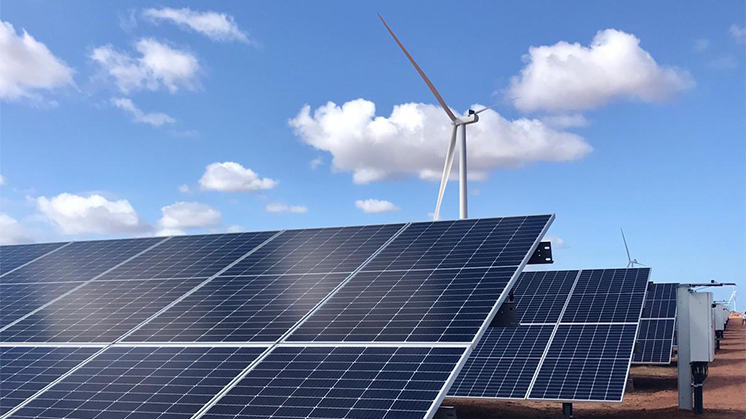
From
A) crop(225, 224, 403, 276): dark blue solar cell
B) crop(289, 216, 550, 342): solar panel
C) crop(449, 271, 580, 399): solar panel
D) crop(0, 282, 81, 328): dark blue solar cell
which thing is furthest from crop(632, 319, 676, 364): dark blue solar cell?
crop(0, 282, 81, 328): dark blue solar cell

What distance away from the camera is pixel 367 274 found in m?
20.2

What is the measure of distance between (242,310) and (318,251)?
14.6 feet

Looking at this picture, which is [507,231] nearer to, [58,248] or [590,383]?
[590,383]

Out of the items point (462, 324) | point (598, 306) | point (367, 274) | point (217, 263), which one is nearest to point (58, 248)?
point (217, 263)

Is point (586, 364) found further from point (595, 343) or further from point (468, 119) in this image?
point (468, 119)

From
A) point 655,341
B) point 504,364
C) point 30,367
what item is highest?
point 30,367

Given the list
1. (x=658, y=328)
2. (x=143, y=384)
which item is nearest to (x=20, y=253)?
(x=143, y=384)

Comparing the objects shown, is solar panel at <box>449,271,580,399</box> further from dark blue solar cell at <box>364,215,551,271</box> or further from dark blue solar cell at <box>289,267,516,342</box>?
dark blue solar cell at <box>289,267,516,342</box>

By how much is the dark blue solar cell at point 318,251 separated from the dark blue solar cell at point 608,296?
14731 millimetres

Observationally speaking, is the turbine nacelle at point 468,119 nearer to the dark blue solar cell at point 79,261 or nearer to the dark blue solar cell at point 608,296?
the dark blue solar cell at point 608,296

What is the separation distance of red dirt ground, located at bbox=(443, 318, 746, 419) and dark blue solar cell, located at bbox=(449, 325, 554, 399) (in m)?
3.35

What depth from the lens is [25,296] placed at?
24.5m

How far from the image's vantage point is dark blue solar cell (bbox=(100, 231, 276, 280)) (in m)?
23.8

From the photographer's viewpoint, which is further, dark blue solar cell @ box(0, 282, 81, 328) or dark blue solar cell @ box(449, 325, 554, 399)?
dark blue solar cell @ box(449, 325, 554, 399)
